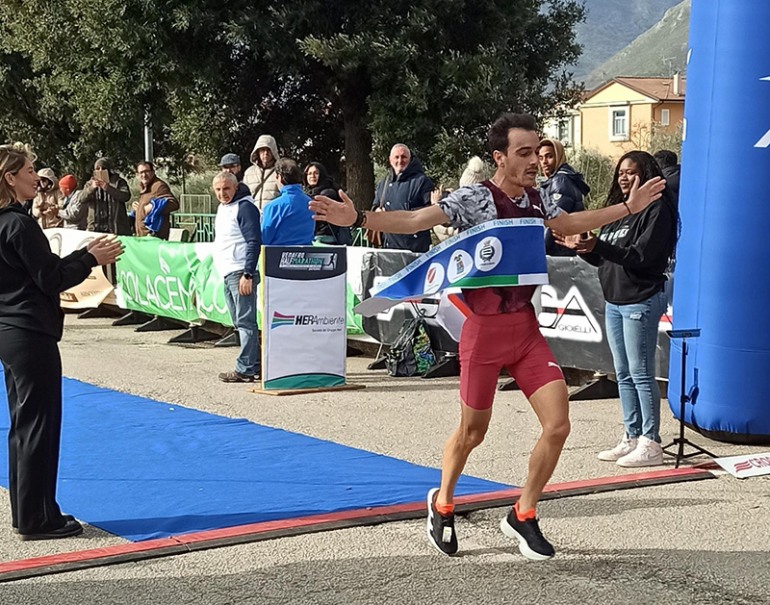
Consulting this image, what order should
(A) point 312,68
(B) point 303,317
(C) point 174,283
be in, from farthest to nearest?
1. (A) point 312,68
2. (C) point 174,283
3. (B) point 303,317

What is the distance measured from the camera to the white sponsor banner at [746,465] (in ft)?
24.9

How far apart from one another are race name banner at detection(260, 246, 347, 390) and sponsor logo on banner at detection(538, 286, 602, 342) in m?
1.84

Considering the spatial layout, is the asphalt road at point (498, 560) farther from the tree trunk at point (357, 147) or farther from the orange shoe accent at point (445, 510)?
the tree trunk at point (357, 147)

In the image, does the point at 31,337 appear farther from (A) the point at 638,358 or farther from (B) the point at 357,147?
(B) the point at 357,147

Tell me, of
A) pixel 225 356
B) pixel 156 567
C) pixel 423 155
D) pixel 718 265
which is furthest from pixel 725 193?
pixel 423 155

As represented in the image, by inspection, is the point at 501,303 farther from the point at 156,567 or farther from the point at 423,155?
the point at 423,155

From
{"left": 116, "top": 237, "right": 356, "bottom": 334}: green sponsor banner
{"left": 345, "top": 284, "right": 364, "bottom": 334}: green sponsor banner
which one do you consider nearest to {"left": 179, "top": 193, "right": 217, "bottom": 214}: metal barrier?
{"left": 116, "top": 237, "right": 356, "bottom": 334}: green sponsor banner

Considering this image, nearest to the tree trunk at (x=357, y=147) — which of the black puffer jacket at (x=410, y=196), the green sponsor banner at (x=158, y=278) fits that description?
the green sponsor banner at (x=158, y=278)

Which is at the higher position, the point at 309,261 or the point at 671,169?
the point at 671,169

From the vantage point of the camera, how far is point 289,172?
1130 cm

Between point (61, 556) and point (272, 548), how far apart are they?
0.97 meters

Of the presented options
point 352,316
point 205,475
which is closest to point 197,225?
point 352,316

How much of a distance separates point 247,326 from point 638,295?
478 cm

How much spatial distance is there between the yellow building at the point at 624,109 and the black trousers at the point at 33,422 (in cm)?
9110
